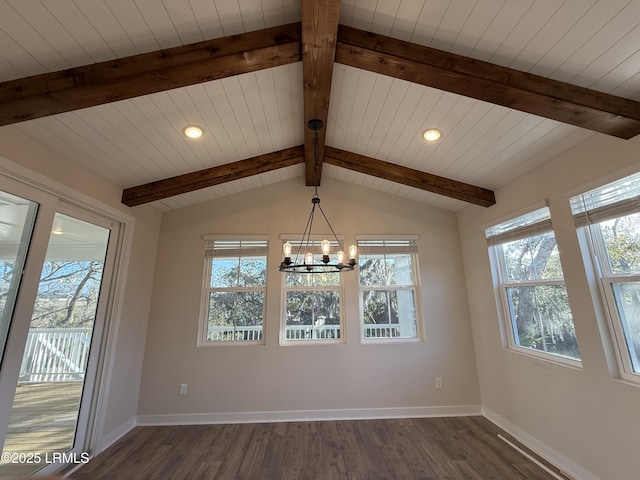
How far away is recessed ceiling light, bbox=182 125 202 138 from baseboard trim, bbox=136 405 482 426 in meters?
3.23

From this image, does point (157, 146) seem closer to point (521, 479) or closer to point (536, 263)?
point (536, 263)

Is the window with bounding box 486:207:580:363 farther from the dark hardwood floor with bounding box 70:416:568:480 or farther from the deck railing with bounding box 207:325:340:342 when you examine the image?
the deck railing with bounding box 207:325:340:342

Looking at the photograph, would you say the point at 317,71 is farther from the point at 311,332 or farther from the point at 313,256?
the point at 311,332

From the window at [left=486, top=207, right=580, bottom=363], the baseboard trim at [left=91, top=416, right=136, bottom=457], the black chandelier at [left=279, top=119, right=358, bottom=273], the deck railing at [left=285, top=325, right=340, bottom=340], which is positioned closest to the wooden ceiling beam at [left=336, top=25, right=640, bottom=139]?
the black chandelier at [left=279, top=119, right=358, bottom=273]

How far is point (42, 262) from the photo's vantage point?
2158mm

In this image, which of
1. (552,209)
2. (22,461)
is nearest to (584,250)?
(552,209)

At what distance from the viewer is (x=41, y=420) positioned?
2.27 meters

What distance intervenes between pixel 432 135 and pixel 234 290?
304 centimetres

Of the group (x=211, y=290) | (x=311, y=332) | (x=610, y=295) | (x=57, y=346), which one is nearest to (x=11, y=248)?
(x=57, y=346)

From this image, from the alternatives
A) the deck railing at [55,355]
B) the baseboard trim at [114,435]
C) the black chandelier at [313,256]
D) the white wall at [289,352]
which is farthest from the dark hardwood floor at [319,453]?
the black chandelier at [313,256]

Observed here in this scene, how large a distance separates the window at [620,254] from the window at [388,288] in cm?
196

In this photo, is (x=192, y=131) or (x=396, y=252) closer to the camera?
(x=192, y=131)

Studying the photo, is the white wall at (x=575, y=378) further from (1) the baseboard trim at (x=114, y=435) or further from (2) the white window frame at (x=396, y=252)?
(1) the baseboard trim at (x=114, y=435)

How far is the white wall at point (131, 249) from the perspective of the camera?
201 centimetres
